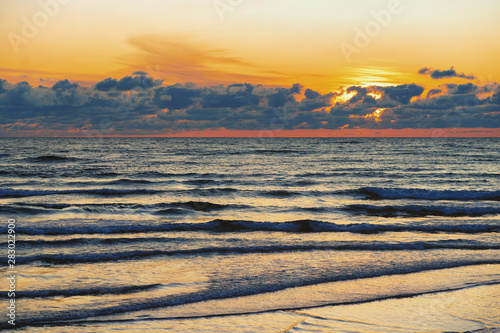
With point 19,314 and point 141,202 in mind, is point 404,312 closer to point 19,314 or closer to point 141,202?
point 19,314

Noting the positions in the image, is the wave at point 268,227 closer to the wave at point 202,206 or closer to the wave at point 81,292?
the wave at point 202,206

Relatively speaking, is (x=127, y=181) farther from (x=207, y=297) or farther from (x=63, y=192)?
(x=207, y=297)

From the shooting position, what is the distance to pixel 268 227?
15.9 m

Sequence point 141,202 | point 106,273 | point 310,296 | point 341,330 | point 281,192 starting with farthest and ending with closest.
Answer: point 281,192 < point 141,202 < point 106,273 < point 310,296 < point 341,330

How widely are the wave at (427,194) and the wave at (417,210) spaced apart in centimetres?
407

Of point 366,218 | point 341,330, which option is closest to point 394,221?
point 366,218

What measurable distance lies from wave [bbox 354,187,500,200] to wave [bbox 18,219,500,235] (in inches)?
342

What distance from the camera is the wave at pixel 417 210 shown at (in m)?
19.4

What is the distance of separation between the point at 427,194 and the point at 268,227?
45.1 ft

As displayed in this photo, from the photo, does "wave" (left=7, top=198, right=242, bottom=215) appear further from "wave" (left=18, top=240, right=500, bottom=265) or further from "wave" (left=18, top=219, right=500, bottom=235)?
"wave" (left=18, top=240, right=500, bottom=265)

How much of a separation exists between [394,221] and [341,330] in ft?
38.2

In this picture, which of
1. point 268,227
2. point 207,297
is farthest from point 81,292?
point 268,227

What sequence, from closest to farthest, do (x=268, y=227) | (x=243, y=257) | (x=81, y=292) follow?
(x=81, y=292) → (x=243, y=257) → (x=268, y=227)

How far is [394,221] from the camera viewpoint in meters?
17.5
